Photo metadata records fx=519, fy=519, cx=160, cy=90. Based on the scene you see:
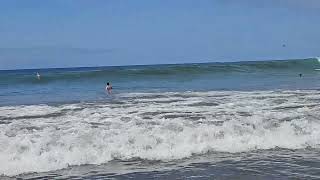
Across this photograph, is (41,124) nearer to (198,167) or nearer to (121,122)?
(121,122)

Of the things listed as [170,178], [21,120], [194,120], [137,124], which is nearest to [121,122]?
[137,124]

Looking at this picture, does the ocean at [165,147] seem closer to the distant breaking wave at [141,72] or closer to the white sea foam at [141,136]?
the white sea foam at [141,136]

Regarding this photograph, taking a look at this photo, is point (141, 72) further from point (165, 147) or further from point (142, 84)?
point (165, 147)

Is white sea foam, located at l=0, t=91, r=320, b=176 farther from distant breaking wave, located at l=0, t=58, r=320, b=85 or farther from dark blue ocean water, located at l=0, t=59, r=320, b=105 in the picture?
distant breaking wave, located at l=0, t=58, r=320, b=85

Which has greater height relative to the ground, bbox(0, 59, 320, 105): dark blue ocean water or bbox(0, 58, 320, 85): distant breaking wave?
bbox(0, 58, 320, 85): distant breaking wave

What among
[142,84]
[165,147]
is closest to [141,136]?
[165,147]

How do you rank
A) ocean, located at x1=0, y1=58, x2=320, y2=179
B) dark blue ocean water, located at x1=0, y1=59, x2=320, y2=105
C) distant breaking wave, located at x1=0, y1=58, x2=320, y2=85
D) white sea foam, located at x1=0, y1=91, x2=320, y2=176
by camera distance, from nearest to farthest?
ocean, located at x1=0, y1=58, x2=320, y2=179 → white sea foam, located at x1=0, y1=91, x2=320, y2=176 → dark blue ocean water, located at x1=0, y1=59, x2=320, y2=105 → distant breaking wave, located at x1=0, y1=58, x2=320, y2=85

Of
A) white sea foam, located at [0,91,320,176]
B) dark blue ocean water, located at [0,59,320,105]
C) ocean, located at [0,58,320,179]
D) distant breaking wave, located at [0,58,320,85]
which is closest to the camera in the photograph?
ocean, located at [0,58,320,179]

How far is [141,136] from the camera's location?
10.6m

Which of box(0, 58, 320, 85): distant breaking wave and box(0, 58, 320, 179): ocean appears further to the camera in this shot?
box(0, 58, 320, 85): distant breaking wave

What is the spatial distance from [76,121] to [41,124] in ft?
2.89

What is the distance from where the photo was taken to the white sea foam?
942 centimetres

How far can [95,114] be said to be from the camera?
49.3ft

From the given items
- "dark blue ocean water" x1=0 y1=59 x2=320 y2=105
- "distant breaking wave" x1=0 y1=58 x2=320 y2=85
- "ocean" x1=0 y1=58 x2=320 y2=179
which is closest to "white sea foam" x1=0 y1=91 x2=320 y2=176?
"ocean" x1=0 y1=58 x2=320 y2=179
